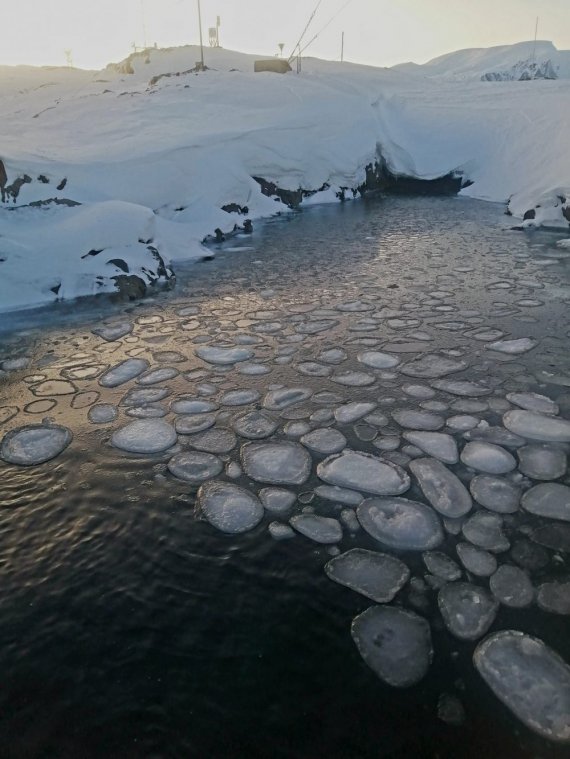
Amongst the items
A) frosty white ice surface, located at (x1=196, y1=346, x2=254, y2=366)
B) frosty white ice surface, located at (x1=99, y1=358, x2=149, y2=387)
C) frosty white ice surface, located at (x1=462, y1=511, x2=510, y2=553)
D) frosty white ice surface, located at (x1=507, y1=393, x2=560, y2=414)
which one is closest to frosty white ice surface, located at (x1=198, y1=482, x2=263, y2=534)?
frosty white ice surface, located at (x1=462, y1=511, x2=510, y2=553)

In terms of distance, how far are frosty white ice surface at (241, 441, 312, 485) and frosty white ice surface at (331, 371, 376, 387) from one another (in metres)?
→ 0.87

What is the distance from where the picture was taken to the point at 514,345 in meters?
4.02

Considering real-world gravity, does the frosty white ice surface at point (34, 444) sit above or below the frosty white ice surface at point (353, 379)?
below

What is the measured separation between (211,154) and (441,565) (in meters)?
10.4

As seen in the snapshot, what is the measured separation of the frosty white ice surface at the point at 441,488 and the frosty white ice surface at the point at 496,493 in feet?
0.19

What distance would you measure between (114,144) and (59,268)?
18.9 ft

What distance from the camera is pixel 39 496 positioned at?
96.0 inches

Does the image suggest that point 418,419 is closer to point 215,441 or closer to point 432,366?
point 432,366

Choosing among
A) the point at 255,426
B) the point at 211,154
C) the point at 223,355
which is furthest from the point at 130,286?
the point at 211,154

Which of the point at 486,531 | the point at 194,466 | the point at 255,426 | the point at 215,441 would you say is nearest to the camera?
the point at 486,531

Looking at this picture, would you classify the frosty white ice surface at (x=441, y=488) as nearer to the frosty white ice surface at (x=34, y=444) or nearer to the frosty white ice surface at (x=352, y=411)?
the frosty white ice surface at (x=352, y=411)

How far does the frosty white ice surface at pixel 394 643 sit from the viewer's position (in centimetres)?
161

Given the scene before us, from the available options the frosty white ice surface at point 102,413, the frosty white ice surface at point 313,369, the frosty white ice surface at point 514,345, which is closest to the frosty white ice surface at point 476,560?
the frosty white ice surface at point 313,369

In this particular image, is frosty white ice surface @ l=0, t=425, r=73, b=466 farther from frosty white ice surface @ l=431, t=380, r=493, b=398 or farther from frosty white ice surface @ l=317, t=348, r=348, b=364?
frosty white ice surface @ l=431, t=380, r=493, b=398
